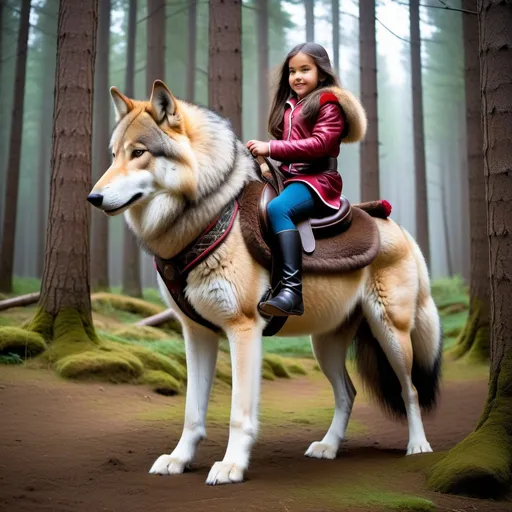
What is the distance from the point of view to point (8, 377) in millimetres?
5645

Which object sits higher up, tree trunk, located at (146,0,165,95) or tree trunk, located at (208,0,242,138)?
tree trunk, located at (146,0,165,95)

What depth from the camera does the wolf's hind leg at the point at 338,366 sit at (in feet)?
15.5

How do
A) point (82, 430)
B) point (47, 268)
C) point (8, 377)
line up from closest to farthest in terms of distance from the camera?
point (82, 430) → point (8, 377) → point (47, 268)

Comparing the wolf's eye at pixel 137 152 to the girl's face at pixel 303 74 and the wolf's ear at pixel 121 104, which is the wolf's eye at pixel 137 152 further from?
the girl's face at pixel 303 74

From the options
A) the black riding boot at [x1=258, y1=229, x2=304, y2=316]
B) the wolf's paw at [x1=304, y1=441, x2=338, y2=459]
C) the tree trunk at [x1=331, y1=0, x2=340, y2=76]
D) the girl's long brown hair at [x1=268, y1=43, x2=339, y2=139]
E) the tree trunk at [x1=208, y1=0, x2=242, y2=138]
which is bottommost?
the wolf's paw at [x1=304, y1=441, x2=338, y2=459]

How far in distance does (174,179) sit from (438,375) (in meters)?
2.89

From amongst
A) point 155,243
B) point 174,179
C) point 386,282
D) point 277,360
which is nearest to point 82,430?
point 155,243

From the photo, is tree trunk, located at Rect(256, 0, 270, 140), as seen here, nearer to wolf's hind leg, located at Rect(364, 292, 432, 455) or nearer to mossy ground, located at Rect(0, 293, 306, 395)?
mossy ground, located at Rect(0, 293, 306, 395)

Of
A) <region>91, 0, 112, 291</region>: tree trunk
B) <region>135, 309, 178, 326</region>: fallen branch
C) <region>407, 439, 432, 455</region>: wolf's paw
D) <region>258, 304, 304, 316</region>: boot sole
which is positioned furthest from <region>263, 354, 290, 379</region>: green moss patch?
<region>91, 0, 112, 291</region>: tree trunk

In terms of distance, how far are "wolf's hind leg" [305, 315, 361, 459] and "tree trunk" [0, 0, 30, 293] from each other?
38.3 feet

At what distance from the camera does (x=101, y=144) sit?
58.9 feet

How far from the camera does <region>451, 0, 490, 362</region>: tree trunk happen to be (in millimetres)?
9406

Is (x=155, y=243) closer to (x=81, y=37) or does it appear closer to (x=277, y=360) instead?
(x=81, y=37)

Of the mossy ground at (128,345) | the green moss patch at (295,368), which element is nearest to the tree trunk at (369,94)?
the mossy ground at (128,345)
